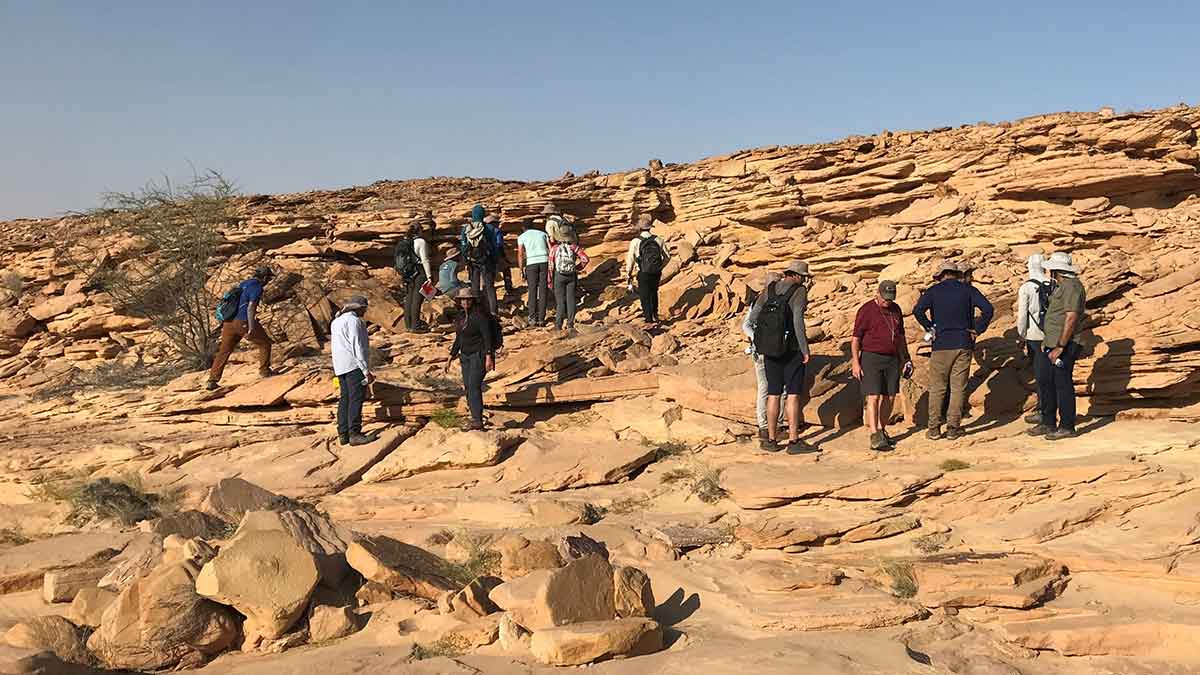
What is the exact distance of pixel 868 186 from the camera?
15117mm

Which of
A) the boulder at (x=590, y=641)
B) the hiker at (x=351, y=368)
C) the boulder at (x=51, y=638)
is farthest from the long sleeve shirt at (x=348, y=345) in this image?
the boulder at (x=590, y=641)

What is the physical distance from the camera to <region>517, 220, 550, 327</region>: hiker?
13.4 m

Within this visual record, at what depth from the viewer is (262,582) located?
19.0 feet

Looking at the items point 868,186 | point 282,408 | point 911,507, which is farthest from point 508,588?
point 868,186

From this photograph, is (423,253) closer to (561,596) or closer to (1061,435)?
(561,596)

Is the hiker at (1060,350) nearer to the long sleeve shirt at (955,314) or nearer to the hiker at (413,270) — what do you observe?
the long sleeve shirt at (955,314)

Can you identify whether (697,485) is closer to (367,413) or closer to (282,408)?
(367,413)

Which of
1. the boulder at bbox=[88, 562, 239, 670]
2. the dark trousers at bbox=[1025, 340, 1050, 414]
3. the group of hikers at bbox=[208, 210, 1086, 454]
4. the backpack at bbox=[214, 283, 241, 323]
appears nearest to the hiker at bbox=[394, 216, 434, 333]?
the backpack at bbox=[214, 283, 241, 323]

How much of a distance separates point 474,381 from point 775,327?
3.67 metres

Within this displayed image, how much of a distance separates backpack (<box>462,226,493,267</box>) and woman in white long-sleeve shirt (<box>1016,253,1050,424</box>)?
8115 mm

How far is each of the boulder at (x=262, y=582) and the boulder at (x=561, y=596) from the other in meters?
1.44

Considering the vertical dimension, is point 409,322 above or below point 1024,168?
below

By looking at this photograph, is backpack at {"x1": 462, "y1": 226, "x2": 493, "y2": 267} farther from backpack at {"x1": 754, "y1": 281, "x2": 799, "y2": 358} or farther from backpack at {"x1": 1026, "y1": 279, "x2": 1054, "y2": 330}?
backpack at {"x1": 1026, "y1": 279, "x2": 1054, "y2": 330}

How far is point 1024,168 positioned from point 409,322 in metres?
10.9
